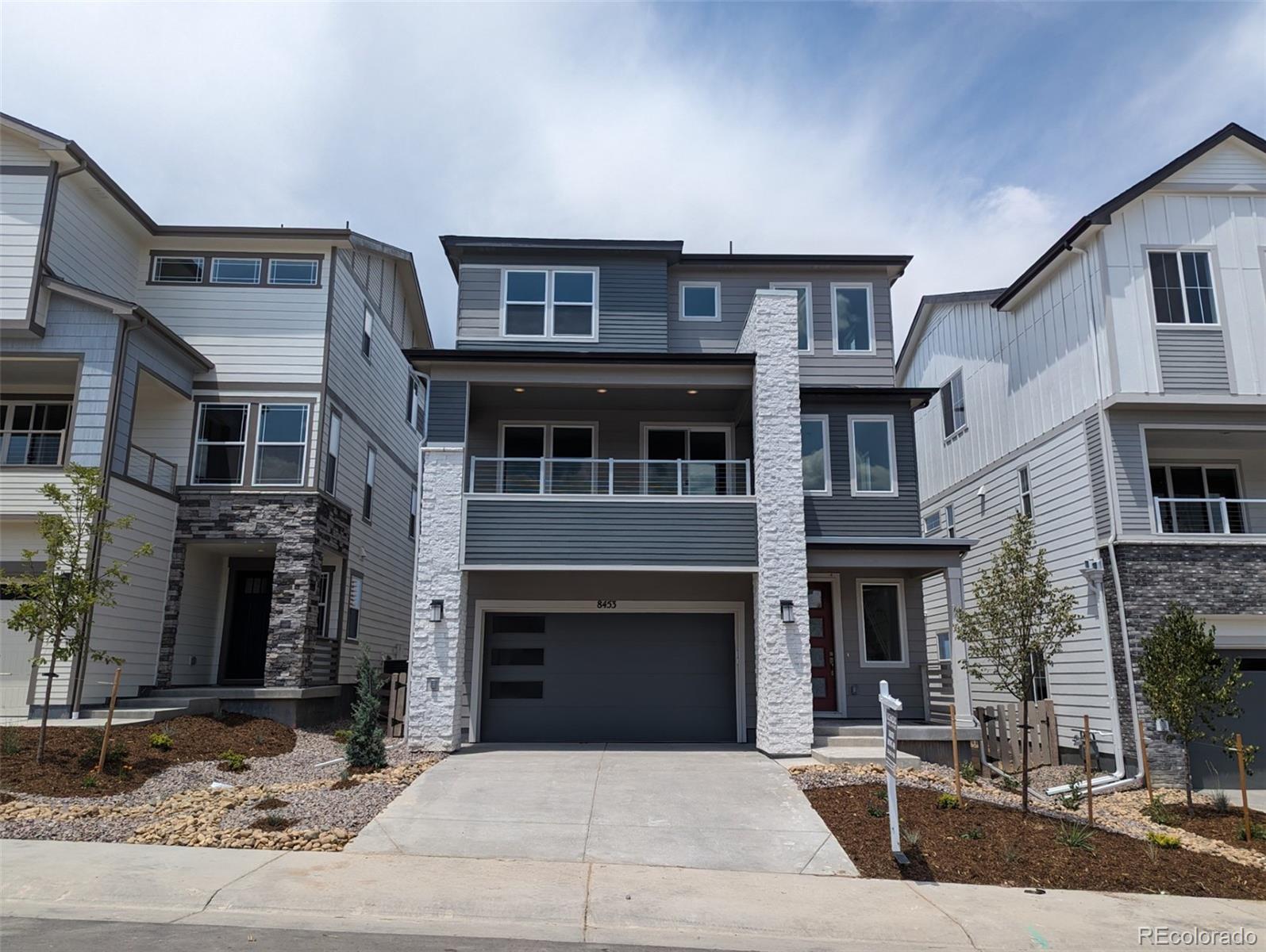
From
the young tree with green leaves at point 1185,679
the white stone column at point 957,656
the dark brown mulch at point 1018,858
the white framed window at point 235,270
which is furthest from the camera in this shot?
the white framed window at point 235,270

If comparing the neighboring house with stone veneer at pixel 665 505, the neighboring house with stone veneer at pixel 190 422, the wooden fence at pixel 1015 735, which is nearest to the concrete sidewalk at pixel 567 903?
the neighboring house with stone veneer at pixel 665 505

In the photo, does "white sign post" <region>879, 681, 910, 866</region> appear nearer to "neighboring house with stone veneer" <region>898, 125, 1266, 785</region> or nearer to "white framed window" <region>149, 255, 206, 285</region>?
"neighboring house with stone veneer" <region>898, 125, 1266, 785</region>

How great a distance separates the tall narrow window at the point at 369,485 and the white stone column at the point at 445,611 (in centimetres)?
703

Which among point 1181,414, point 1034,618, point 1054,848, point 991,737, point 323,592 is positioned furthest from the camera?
point 323,592

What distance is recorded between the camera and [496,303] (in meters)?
17.6

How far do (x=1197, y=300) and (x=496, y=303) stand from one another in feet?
43.7

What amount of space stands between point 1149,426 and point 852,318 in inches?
230

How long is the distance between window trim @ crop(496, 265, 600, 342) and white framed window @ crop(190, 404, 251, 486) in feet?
18.7

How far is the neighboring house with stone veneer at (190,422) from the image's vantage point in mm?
15617

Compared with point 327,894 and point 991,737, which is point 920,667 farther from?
point 327,894

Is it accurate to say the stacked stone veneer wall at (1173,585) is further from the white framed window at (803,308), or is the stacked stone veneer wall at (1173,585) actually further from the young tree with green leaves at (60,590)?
the young tree with green leaves at (60,590)

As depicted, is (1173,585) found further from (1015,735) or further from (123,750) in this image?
(123,750)

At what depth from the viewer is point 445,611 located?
14.5 meters

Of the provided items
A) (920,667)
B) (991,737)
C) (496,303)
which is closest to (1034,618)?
(991,737)
